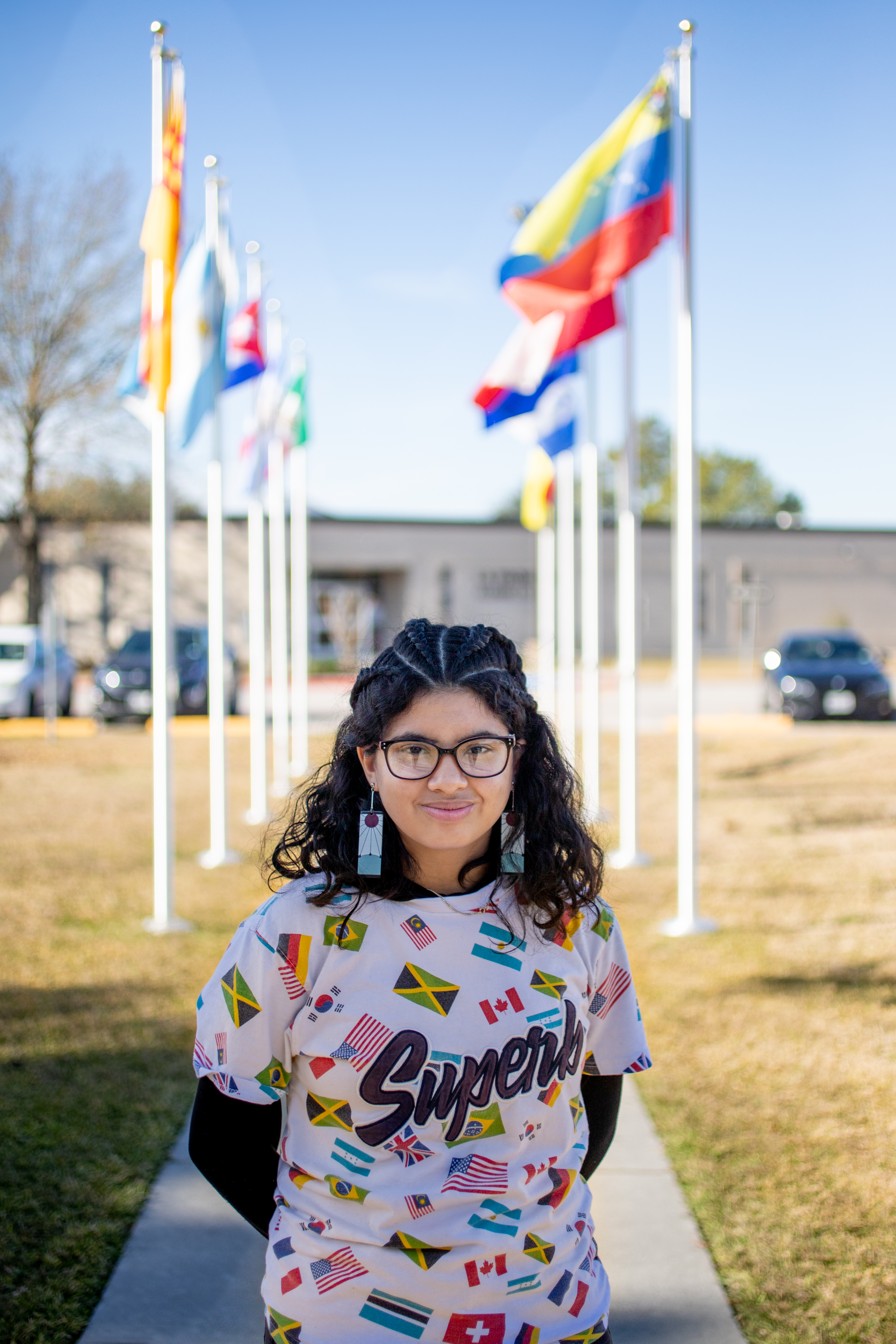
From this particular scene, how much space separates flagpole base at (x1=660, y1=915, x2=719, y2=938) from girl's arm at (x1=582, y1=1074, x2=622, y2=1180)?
4.60m

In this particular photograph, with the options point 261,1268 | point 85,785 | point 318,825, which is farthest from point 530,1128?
point 85,785

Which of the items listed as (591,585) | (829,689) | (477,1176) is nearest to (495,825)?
(477,1176)

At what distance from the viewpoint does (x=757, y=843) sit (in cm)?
928

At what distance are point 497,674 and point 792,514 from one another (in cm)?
9450

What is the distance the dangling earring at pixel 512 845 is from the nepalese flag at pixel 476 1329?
0.63 meters

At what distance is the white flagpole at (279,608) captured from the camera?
12523mm

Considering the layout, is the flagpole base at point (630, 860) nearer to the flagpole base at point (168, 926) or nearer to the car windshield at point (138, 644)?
the flagpole base at point (168, 926)

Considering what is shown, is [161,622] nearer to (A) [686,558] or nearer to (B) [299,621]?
(A) [686,558]

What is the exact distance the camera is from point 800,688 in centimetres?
1983

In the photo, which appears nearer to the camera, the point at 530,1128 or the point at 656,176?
the point at 530,1128

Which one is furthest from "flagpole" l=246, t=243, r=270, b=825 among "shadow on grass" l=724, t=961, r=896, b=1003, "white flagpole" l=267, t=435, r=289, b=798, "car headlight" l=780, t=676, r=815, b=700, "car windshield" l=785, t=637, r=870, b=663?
"car windshield" l=785, t=637, r=870, b=663

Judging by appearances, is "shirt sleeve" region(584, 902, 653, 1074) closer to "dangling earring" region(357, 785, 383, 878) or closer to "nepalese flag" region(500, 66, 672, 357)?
"dangling earring" region(357, 785, 383, 878)

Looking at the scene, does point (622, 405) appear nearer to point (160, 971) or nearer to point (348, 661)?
point (160, 971)

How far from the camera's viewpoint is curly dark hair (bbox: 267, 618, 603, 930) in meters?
1.79
